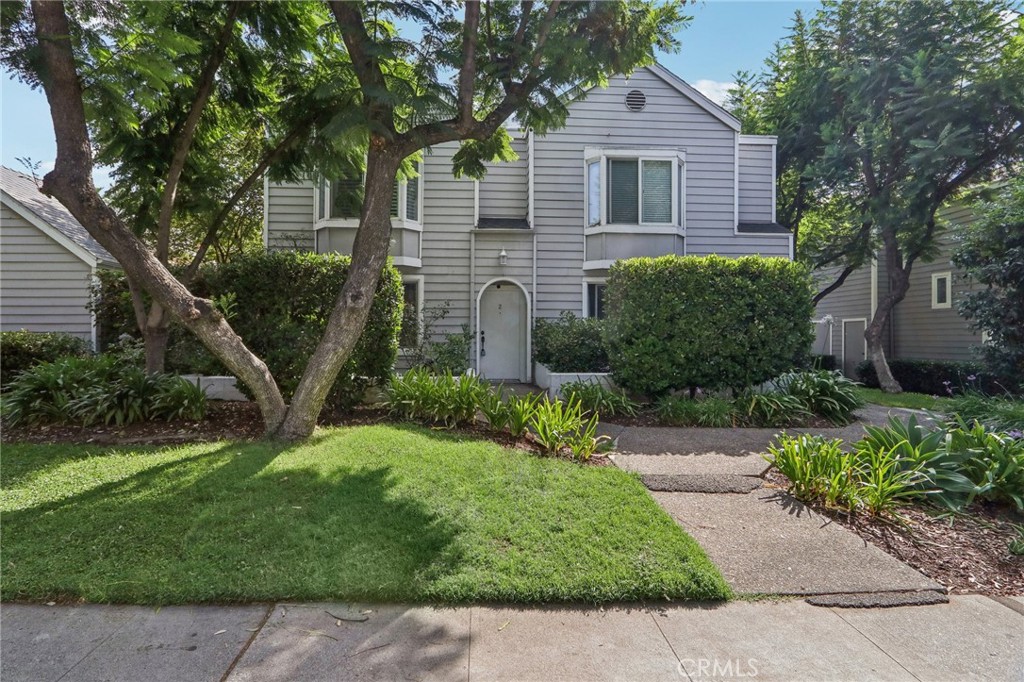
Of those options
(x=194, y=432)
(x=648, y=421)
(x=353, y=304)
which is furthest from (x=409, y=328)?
(x=648, y=421)

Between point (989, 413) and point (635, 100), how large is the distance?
930cm

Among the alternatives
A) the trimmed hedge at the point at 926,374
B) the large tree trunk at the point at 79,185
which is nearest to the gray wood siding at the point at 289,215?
the large tree trunk at the point at 79,185

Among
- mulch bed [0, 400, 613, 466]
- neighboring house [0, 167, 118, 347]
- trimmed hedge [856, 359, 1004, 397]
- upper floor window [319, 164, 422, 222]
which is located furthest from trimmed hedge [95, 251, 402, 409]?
trimmed hedge [856, 359, 1004, 397]

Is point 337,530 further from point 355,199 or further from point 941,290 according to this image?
point 941,290

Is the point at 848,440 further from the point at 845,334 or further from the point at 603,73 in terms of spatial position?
the point at 845,334

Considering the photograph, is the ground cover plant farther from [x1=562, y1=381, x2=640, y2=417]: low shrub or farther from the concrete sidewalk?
[x1=562, y1=381, x2=640, y2=417]: low shrub

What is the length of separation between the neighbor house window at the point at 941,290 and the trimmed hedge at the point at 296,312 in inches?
585

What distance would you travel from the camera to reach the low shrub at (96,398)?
664 cm

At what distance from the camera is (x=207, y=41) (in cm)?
671

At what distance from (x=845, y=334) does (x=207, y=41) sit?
64.8 ft

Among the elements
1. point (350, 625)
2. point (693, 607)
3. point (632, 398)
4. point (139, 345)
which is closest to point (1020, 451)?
point (693, 607)

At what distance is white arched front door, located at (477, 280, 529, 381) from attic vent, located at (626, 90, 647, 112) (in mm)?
5053

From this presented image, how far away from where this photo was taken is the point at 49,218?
11.7 meters

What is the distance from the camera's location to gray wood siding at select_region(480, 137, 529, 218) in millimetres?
12438
